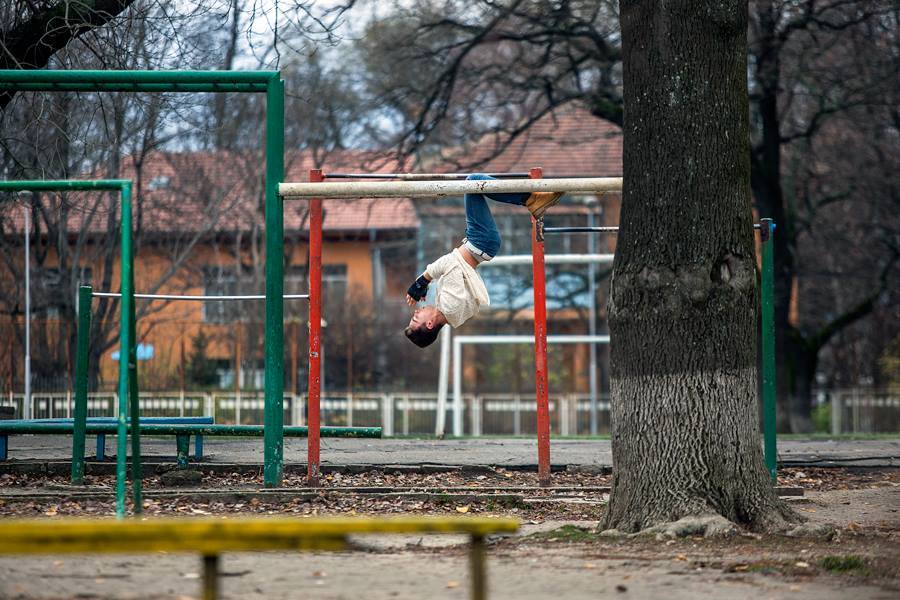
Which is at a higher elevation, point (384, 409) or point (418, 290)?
point (418, 290)

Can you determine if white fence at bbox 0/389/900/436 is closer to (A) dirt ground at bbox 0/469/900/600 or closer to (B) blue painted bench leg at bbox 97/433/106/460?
(B) blue painted bench leg at bbox 97/433/106/460

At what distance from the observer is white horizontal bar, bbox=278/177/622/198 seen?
24.1 ft

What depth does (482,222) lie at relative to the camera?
771 cm

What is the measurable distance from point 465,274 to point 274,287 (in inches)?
50.4

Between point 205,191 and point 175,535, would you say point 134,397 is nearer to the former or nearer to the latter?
point 175,535

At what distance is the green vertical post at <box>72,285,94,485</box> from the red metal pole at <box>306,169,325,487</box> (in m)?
1.53

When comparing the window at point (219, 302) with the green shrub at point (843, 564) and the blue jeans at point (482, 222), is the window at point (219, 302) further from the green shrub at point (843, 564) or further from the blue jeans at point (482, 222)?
the green shrub at point (843, 564)

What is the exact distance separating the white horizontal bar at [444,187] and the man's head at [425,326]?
2.77 feet

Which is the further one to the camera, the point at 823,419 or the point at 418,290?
the point at 823,419

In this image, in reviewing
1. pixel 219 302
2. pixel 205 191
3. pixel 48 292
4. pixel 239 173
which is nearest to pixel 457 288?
pixel 48 292

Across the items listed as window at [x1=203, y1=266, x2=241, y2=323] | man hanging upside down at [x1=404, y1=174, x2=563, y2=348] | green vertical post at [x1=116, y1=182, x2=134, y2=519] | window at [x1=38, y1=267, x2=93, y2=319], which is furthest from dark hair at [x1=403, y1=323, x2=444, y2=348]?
window at [x1=203, y1=266, x2=241, y2=323]

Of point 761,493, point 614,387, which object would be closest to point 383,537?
point 614,387

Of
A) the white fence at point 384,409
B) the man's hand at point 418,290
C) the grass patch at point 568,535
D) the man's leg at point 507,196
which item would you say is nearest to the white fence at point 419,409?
the white fence at point 384,409

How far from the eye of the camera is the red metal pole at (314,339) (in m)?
7.80
